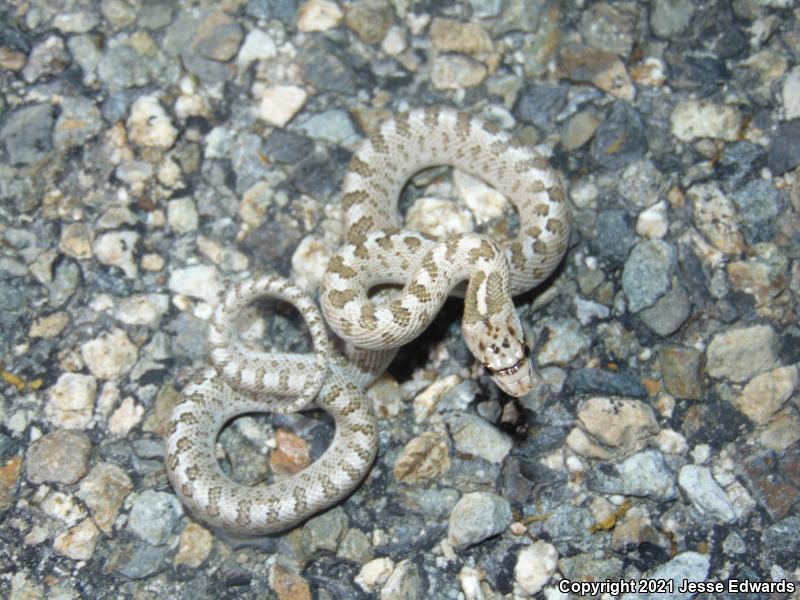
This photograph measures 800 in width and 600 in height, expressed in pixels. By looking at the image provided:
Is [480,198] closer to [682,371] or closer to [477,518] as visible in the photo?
[682,371]

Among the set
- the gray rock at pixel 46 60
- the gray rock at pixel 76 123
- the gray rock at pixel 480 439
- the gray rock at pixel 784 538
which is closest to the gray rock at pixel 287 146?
the gray rock at pixel 76 123

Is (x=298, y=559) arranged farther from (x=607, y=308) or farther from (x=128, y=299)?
(x=607, y=308)

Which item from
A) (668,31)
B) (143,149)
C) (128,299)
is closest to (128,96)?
(143,149)

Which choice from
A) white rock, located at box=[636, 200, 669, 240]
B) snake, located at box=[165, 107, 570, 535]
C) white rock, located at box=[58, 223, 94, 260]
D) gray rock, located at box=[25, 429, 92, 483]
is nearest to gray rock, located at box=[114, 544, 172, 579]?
snake, located at box=[165, 107, 570, 535]

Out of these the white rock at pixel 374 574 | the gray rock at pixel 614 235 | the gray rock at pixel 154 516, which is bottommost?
the gray rock at pixel 154 516

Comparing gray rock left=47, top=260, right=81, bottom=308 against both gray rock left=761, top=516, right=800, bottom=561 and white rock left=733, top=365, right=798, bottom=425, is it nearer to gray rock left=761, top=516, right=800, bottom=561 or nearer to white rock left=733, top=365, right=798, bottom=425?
white rock left=733, top=365, right=798, bottom=425

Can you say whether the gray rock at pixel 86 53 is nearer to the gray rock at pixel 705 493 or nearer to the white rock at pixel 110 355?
the white rock at pixel 110 355
